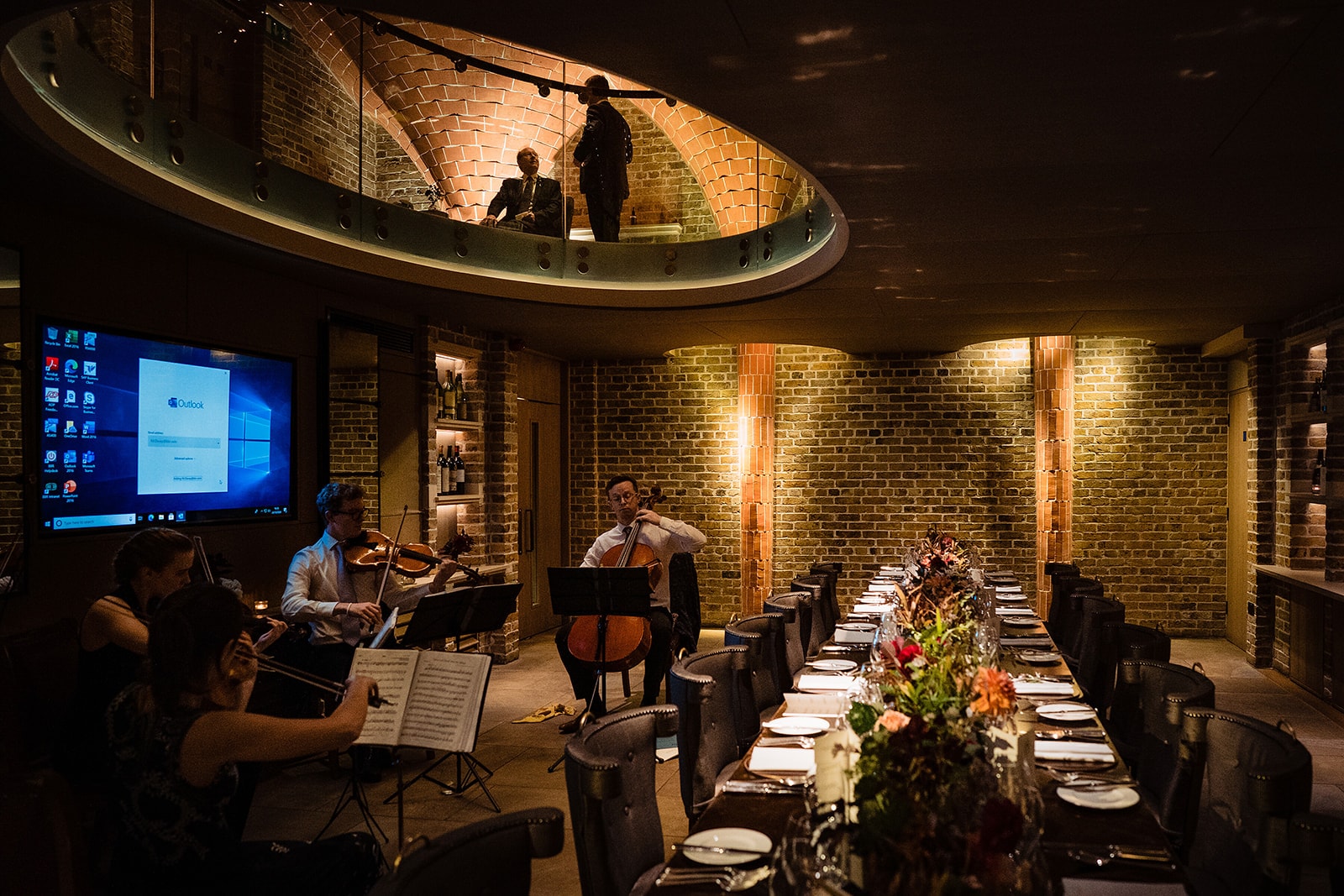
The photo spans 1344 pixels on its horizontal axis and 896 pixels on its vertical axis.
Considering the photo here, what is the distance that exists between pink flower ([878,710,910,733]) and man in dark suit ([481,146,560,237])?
19.6ft

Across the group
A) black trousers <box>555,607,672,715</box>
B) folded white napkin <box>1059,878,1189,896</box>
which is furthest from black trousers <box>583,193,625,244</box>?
folded white napkin <box>1059,878,1189,896</box>

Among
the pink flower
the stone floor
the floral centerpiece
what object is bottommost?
the stone floor

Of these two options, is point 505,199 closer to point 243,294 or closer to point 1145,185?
point 243,294

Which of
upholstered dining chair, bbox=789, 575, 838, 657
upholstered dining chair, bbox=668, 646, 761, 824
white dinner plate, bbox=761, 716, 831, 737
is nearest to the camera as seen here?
white dinner plate, bbox=761, 716, 831, 737

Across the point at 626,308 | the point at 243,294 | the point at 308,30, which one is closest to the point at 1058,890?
the point at 243,294

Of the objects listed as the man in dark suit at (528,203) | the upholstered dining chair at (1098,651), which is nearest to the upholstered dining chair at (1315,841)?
the upholstered dining chair at (1098,651)

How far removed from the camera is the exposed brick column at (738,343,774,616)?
942 centimetres

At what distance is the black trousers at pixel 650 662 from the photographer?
593cm

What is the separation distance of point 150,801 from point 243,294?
12.8ft

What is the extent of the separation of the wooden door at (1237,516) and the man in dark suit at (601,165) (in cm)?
570

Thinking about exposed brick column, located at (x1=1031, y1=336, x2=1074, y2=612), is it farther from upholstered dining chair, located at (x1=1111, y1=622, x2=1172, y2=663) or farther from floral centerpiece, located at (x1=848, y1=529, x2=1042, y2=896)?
floral centerpiece, located at (x1=848, y1=529, x2=1042, y2=896)

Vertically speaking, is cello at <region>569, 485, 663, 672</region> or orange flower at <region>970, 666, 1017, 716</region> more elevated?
orange flower at <region>970, 666, 1017, 716</region>

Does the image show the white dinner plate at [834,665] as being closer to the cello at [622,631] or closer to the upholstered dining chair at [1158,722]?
the upholstered dining chair at [1158,722]

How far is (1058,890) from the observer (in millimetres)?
1693
